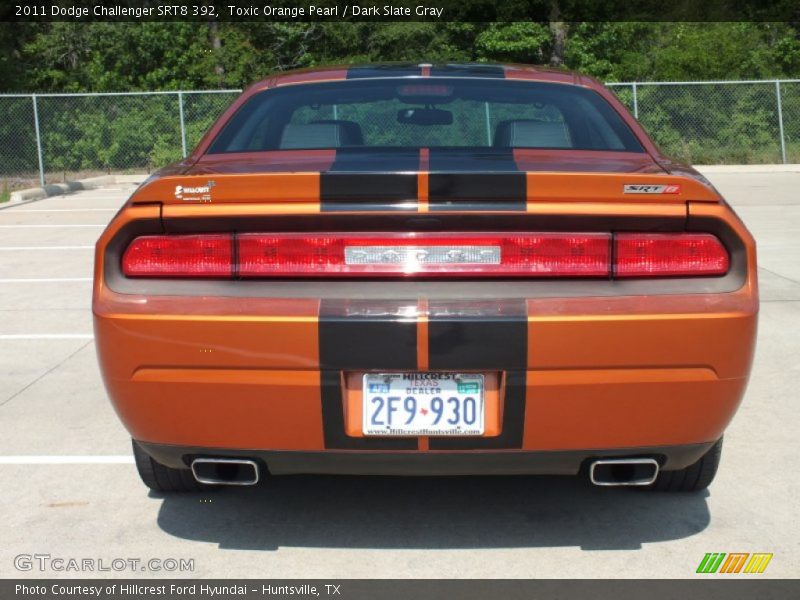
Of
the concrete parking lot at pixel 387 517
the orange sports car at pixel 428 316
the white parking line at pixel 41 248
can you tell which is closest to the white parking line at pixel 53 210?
the white parking line at pixel 41 248

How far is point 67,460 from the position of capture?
14.9 feet

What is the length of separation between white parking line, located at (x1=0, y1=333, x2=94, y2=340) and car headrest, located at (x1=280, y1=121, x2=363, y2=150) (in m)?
3.22

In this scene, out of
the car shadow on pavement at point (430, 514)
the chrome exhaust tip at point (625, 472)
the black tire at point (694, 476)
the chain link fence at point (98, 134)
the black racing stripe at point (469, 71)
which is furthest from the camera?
the chain link fence at point (98, 134)

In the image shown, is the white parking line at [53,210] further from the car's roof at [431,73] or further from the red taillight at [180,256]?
the red taillight at [180,256]

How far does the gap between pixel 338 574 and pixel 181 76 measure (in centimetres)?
3115

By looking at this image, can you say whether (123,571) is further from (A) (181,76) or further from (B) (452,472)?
(A) (181,76)

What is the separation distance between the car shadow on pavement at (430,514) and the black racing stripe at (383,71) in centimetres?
156

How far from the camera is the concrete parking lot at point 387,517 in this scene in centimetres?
345

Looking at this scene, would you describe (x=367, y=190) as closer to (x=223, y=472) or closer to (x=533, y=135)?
(x=223, y=472)

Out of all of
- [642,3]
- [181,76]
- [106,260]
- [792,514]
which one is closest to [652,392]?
[792,514]

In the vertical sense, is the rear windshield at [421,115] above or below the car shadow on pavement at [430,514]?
above

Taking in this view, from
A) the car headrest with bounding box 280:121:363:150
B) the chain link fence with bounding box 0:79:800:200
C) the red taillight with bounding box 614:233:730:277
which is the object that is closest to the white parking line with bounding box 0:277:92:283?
the car headrest with bounding box 280:121:363:150

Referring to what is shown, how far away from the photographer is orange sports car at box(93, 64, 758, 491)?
3.09 metres
